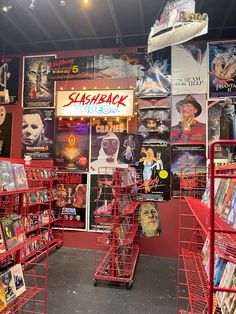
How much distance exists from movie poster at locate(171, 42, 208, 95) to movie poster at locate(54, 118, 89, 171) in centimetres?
182

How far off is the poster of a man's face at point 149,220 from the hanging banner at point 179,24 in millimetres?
3199

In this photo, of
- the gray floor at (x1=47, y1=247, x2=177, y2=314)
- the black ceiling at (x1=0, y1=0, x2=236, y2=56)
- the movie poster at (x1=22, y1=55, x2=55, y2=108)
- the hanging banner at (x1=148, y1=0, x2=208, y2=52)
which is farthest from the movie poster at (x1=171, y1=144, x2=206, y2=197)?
the hanging banner at (x1=148, y1=0, x2=208, y2=52)

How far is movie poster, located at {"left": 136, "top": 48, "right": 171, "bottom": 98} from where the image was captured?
16.3 ft

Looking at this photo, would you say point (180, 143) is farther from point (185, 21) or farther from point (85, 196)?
point (185, 21)

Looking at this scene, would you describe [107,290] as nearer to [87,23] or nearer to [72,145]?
[72,145]

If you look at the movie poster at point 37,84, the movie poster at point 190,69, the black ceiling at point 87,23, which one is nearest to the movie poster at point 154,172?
the movie poster at point 190,69

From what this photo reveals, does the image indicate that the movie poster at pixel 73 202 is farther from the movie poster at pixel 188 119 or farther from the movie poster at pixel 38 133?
the movie poster at pixel 188 119

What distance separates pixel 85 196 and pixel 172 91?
2485 millimetres

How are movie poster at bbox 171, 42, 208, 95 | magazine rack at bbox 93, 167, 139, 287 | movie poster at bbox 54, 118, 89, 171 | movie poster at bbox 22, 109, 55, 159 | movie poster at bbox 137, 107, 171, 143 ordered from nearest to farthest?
magazine rack at bbox 93, 167, 139, 287 < movie poster at bbox 171, 42, 208, 95 < movie poster at bbox 137, 107, 171, 143 < movie poster at bbox 54, 118, 89, 171 < movie poster at bbox 22, 109, 55, 159

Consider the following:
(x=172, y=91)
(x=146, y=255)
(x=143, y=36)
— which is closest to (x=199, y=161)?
(x=172, y=91)

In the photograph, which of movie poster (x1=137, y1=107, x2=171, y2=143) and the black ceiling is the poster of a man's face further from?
the black ceiling

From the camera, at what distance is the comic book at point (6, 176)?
221cm

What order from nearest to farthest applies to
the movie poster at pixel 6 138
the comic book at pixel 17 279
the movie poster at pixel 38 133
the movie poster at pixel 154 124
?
the comic book at pixel 17 279 < the movie poster at pixel 154 124 < the movie poster at pixel 38 133 < the movie poster at pixel 6 138

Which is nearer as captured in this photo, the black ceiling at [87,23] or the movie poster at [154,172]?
the black ceiling at [87,23]
